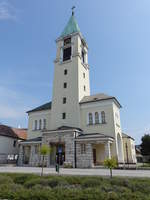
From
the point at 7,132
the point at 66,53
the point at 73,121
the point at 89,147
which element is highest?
the point at 66,53

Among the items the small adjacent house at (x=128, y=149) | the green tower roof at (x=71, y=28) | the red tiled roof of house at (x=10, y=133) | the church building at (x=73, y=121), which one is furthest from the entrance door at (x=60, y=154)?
the green tower roof at (x=71, y=28)

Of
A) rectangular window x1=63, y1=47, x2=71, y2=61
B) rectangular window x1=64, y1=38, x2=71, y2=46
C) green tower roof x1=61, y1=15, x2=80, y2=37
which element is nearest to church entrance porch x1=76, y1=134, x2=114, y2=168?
rectangular window x1=63, y1=47, x2=71, y2=61

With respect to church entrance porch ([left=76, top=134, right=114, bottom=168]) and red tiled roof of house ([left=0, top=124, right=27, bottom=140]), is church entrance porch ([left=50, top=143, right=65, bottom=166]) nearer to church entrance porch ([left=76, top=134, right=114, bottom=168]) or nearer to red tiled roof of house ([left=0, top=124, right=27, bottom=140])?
church entrance porch ([left=76, top=134, right=114, bottom=168])

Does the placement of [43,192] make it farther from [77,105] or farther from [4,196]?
[77,105]

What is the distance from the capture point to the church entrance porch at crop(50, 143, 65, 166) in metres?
27.0

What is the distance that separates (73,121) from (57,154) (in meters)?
6.13

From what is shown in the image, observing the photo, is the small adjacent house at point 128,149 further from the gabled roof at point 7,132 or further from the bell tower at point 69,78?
the gabled roof at point 7,132

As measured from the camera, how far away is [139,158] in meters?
57.4

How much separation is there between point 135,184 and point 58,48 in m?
33.3

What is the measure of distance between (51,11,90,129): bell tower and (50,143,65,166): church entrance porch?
3393mm

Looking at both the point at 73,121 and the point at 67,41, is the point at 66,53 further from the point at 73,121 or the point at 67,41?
the point at 73,121

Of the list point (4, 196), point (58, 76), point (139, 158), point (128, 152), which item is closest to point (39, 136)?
point (58, 76)

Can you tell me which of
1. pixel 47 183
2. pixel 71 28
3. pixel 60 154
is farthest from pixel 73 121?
pixel 71 28

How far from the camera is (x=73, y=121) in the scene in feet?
93.9
